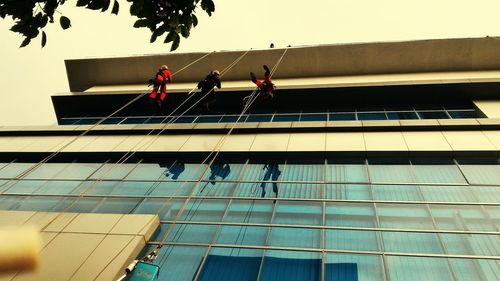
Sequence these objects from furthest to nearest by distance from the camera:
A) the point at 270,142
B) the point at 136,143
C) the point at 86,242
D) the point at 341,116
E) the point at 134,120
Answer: the point at 134,120, the point at 341,116, the point at 136,143, the point at 270,142, the point at 86,242

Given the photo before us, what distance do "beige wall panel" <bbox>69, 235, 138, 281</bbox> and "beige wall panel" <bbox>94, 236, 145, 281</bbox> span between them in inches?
2.5

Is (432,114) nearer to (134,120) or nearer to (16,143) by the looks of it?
(134,120)

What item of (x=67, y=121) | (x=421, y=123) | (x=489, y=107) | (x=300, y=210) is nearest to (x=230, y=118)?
(x=421, y=123)

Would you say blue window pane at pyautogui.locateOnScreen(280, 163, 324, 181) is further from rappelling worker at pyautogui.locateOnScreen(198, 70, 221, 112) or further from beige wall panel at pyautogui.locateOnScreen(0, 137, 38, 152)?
beige wall panel at pyautogui.locateOnScreen(0, 137, 38, 152)

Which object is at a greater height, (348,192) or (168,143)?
(168,143)

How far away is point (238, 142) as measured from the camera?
46.1ft

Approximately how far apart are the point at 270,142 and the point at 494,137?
23.2 feet

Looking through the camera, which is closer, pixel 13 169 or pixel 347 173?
pixel 347 173

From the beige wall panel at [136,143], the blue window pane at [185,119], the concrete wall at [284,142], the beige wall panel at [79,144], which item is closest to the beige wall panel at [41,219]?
the concrete wall at [284,142]

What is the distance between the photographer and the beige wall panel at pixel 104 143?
14.9 meters

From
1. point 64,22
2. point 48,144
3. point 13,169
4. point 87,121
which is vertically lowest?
point 64,22

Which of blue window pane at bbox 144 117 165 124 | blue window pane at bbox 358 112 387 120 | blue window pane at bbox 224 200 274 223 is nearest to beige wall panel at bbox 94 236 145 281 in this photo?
blue window pane at bbox 224 200 274 223

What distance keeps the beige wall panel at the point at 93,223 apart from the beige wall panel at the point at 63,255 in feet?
0.67

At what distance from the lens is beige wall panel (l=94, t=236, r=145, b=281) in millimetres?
8102
